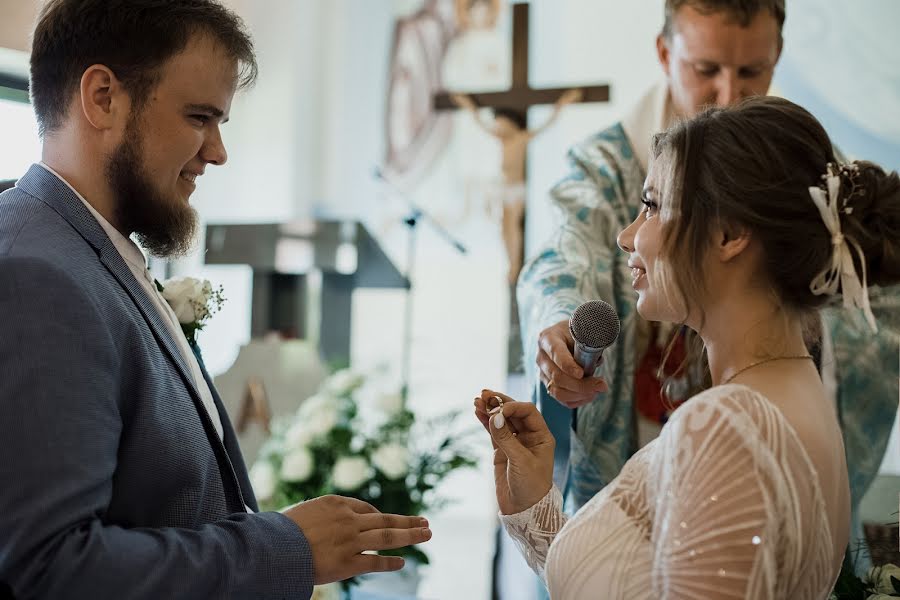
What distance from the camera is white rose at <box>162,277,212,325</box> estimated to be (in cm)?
209

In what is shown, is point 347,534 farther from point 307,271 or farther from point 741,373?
point 307,271

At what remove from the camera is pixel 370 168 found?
27.1 ft

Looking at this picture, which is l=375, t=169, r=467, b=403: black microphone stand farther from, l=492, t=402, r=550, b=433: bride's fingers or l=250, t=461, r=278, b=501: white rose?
l=492, t=402, r=550, b=433: bride's fingers

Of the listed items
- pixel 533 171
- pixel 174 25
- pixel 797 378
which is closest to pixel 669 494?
pixel 797 378

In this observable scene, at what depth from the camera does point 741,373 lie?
1.74 m

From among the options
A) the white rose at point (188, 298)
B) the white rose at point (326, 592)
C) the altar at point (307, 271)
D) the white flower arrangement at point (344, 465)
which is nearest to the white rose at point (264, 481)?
the white flower arrangement at point (344, 465)

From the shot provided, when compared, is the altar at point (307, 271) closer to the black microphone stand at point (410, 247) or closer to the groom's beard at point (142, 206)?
the black microphone stand at point (410, 247)

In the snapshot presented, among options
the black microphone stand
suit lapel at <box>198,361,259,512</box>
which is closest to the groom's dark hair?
suit lapel at <box>198,361,259,512</box>

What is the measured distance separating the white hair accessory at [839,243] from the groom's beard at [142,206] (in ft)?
3.80

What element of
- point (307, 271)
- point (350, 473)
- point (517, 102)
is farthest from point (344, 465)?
point (517, 102)

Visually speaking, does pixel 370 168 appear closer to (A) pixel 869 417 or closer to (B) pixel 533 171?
(B) pixel 533 171

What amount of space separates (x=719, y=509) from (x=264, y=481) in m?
2.48

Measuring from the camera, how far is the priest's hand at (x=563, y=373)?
2.07 meters

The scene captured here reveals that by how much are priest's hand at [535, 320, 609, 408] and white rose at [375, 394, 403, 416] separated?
185 centimetres
